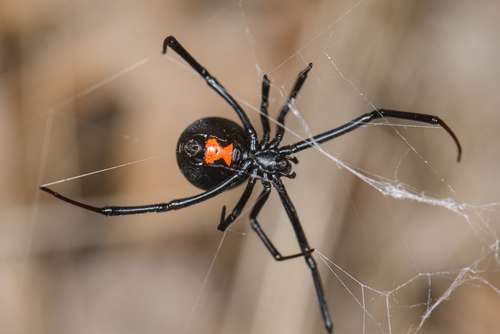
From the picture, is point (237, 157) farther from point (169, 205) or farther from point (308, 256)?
point (308, 256)

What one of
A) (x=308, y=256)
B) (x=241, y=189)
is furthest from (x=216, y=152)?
(x=241, y=189)

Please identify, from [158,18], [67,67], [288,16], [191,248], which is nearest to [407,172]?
[288,16]

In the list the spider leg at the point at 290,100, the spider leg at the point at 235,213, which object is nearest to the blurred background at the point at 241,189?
the spider leg at the point at 290,100

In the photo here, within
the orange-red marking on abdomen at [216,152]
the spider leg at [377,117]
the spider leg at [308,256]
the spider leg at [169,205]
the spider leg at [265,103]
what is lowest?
the spider leg at [308,256]

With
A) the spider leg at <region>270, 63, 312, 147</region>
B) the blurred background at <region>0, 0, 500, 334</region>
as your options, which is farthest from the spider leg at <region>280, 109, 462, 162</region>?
the blurred background at <region>0, 0, 500, 334</region>

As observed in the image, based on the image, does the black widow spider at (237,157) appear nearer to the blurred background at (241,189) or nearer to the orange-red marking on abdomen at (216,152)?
the orange-red marking on abdomen at (216,152)

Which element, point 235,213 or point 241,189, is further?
point 241,189
